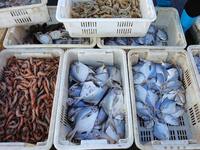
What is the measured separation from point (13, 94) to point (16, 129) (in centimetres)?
27

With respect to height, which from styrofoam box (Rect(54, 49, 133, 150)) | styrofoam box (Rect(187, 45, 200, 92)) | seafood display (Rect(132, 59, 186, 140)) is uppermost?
styrofoam box (Rect(187, 45, 200, 92))

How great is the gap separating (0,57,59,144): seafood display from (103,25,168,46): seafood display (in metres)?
0.49

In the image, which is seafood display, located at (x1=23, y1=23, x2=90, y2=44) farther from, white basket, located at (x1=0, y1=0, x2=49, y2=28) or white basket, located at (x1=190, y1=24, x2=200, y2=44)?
white basket, located at (x1=190, y1=24, x2=200, y2=44)

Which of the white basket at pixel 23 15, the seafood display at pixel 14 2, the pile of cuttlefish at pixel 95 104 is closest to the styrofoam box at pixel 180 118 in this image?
the pile of cuttlefish at pixel 95 104

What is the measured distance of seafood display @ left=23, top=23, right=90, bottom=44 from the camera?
2.17m

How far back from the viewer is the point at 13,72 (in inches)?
78.5

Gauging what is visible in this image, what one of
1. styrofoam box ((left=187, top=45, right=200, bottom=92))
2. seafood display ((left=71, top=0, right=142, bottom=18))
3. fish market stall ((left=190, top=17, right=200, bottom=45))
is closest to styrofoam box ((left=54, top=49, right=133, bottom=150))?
seafood display ((left=71, top=0, right=142, bottom=18))

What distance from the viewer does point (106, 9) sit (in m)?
2.05

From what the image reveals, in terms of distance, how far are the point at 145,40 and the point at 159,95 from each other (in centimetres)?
49

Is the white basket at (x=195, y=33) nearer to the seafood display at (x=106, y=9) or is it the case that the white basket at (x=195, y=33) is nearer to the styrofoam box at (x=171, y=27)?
the styrofoam box at (x=171, y=27)

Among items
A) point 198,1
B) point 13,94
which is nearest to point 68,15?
point 13,94

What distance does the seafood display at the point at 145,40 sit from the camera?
2.13 metres

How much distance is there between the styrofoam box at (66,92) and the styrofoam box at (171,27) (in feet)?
0.28

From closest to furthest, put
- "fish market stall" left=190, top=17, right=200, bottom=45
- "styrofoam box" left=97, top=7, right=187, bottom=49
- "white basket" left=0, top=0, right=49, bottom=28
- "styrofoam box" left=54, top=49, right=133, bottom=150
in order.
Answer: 1. "styrofoam box" left=54, top=49, right=133, bottom=150
2. "white basket" left=0, top=0, right=49, bottom=28
3. "styrofoam box" left=97, top=7, right=187, bottom=49
4. "fish market stall" left=190, top=17, right=200, bottom=45
